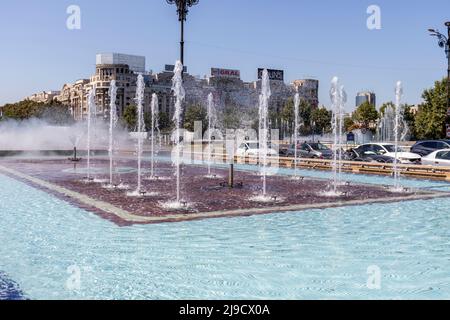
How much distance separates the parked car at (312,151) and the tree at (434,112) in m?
34.3

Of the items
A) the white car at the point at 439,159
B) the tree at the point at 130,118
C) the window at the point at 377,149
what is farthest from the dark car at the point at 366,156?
the tree at the point at 130,118

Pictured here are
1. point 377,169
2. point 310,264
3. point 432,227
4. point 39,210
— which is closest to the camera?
point 310,264

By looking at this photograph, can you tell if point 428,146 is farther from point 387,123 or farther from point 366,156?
point 387,123

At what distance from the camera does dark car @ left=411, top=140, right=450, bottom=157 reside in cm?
2363

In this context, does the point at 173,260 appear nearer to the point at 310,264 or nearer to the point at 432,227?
the point at 310,264

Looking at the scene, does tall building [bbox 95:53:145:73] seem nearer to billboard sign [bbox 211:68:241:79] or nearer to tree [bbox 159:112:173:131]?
billboard sign [bbox 211:68:241:79]

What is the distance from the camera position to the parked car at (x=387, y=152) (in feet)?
73.9

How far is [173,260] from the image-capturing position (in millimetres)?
6844

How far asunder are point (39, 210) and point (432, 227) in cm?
863

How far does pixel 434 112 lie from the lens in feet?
189

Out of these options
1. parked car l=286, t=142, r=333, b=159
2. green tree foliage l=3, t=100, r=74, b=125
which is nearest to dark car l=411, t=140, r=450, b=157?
parked car l=286, t=142, r=333, b=159

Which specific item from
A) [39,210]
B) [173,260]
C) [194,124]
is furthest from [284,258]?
[194,124]
